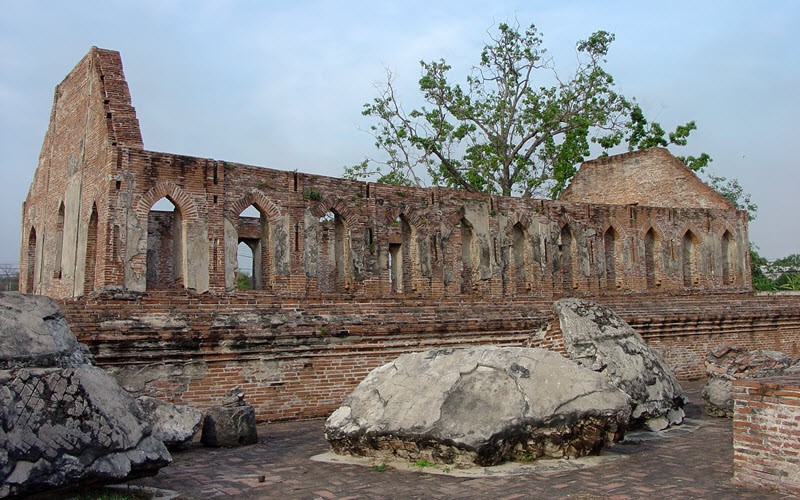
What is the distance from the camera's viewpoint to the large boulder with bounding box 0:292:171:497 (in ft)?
13.8

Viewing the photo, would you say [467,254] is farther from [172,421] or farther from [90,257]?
[172,421]

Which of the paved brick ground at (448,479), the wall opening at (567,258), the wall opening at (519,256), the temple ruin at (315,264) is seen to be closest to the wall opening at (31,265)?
the temple ruin at (315,264)

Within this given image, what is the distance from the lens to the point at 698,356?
13211mm

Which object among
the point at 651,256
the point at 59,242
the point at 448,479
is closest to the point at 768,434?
the point at 448,479

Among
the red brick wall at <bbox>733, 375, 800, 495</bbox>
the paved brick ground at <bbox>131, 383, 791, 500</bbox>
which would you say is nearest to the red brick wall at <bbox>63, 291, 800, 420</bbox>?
the paved brick ground at <bbox>131, 383, 791, 500</bbox>

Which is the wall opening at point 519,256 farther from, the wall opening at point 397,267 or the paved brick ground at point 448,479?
the paved brick ground at point 448,479

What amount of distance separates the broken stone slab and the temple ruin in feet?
3.52

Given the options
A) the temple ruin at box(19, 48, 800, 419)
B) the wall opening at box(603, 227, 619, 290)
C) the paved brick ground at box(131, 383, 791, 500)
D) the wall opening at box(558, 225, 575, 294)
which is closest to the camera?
the paved brick ground at box(131, 383, 791, 500)

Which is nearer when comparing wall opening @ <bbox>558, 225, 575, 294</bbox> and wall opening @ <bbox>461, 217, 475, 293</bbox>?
wall opening @ <bbox>461, 217, 475, 293</bbox>

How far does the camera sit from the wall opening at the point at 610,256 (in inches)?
762

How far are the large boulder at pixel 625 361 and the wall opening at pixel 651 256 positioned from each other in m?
12.9

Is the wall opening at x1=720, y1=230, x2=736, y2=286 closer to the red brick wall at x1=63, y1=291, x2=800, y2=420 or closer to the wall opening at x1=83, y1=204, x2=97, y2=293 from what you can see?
the red brick wall at x1=63, y1=291, x2=800, y2=420

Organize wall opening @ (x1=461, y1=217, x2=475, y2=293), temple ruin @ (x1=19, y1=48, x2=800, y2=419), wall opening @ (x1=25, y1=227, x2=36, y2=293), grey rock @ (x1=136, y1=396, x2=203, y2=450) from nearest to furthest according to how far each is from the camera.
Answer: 1. grey rock @ (x1=136, y1=396, x2=203, y2=450)
2. temple ruin @ (x1=19, y1=48, x2=800, y2=419)
3. wall opening @ (x1=461, y1=217, x2=475, y2=293)
4. wall opening @ (x1=25, y1=227, x2=36, y2=293)

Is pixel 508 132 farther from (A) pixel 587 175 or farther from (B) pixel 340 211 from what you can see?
(B) pixel 340 211
